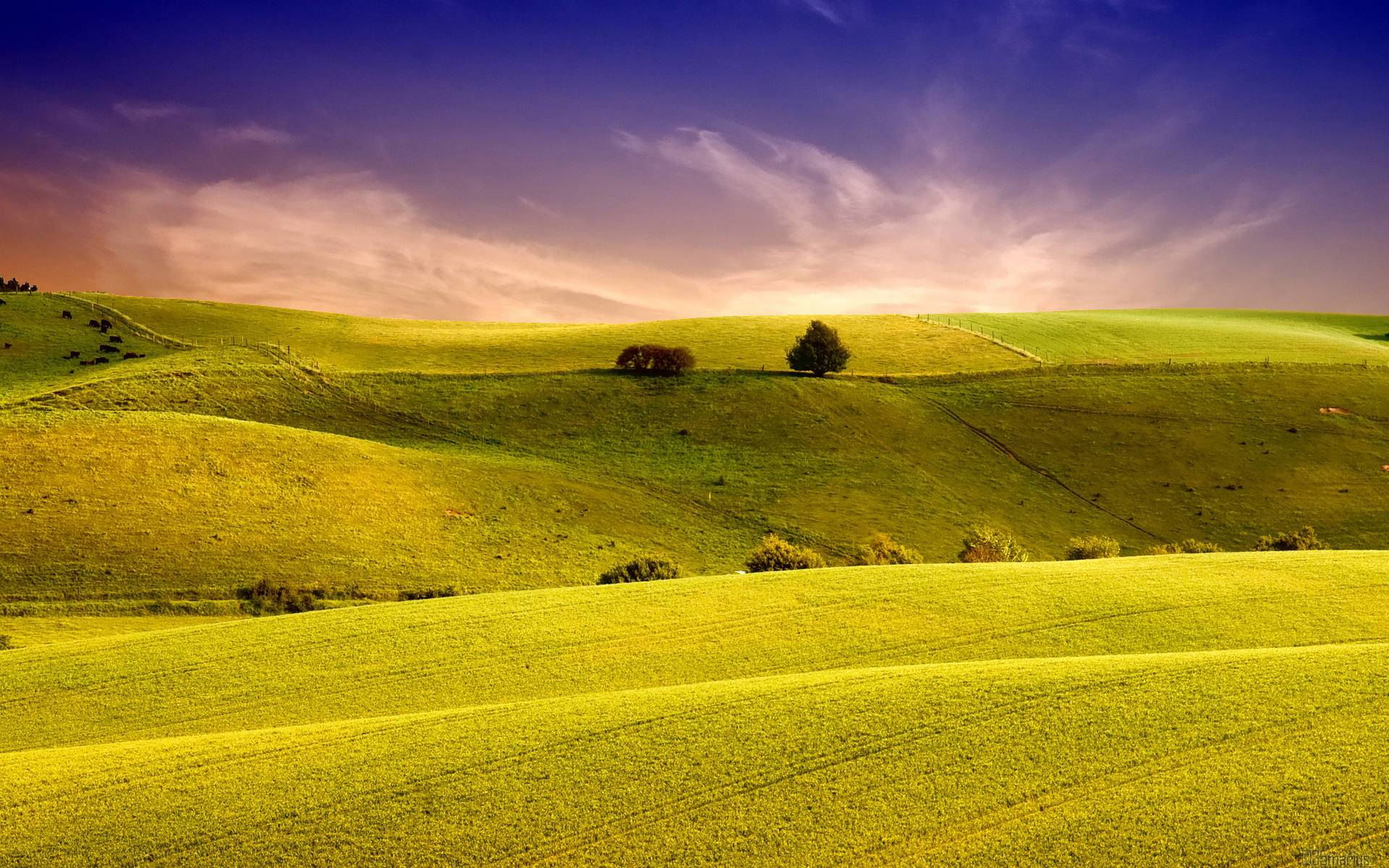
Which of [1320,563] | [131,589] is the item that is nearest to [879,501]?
[1320,563]

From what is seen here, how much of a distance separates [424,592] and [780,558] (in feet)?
52.4

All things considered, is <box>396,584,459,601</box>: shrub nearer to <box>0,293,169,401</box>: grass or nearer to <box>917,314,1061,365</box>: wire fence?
<box>0,293,169,401</box>: grass

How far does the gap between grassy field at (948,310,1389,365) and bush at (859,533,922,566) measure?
55.1 m

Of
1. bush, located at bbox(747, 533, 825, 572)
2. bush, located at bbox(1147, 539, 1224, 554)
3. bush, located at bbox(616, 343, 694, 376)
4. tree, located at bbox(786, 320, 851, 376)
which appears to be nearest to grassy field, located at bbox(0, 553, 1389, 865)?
bush, located at bbox(747, 533, 825, 572)

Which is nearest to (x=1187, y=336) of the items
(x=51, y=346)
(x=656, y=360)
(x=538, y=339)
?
(x=656, y=360)

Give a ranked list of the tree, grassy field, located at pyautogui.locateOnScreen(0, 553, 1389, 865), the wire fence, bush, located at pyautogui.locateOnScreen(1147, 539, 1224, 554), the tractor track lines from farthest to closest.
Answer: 1. the wire fence
2. the tree
3. the tractor track lines
4. bush, located at pyautogui.locateOnScreen(1147, 539, 1224, 554)
5. grassy field, located at pyautogui.locateOnScreen(0, 553, 1389, 865)

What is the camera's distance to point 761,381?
75.5 metres

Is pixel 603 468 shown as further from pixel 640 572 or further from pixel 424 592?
pixel 640 572

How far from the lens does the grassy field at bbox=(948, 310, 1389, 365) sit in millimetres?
91688

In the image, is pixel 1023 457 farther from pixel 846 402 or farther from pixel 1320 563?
pixel 1320 563

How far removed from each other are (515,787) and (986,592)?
1515cm

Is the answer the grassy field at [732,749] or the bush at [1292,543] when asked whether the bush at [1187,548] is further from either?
the grassy field at [732,749]

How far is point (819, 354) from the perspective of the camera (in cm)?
7925

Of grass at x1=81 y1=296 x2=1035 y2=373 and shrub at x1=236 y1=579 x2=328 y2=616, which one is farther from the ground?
grass at x1=81 y1=296 x2=1035 y2=373
